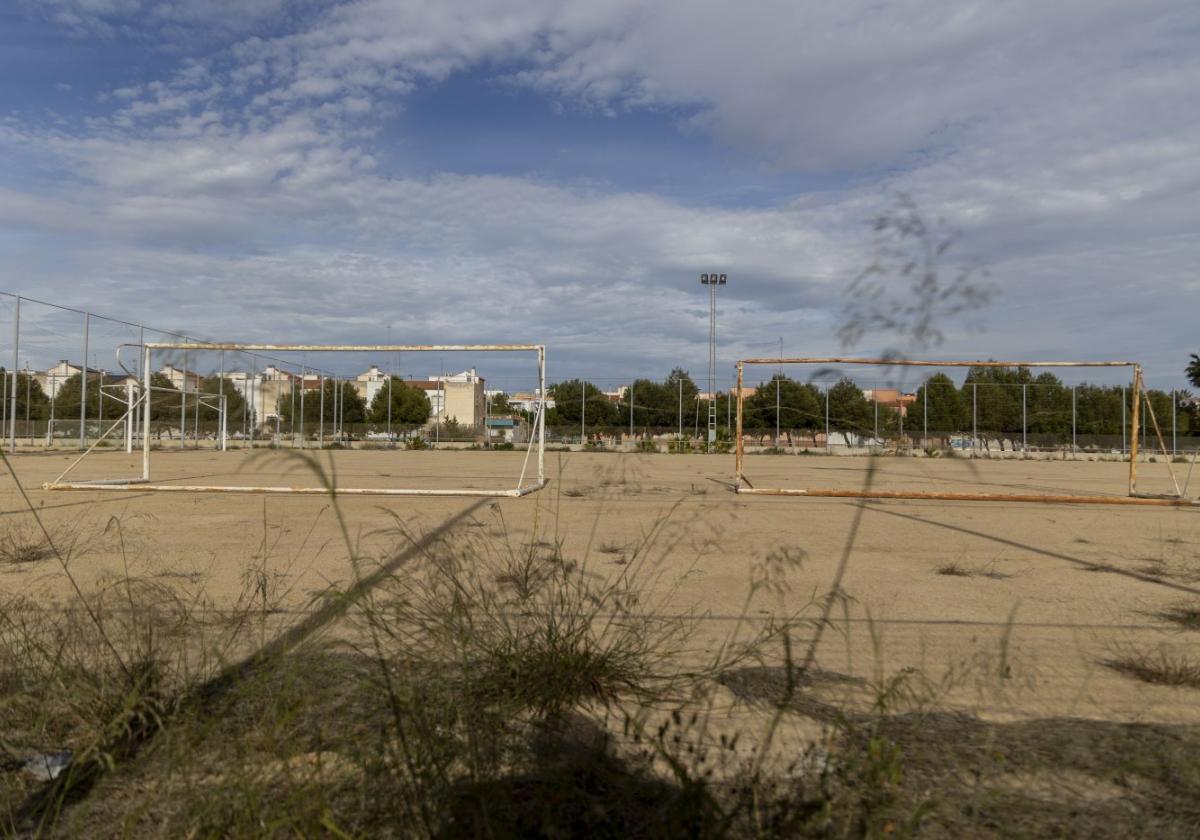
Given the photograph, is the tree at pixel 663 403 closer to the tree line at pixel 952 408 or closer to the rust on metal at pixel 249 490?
the tree line at pixel 952 408

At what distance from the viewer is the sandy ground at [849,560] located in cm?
399

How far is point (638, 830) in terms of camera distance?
2193 millimetres

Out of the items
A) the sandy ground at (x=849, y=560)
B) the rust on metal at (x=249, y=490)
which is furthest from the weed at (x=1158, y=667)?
the rust on metal at (x=249, y=490)

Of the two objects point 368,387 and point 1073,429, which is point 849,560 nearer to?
point 1073,429

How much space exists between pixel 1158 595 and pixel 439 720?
5544 millimetres

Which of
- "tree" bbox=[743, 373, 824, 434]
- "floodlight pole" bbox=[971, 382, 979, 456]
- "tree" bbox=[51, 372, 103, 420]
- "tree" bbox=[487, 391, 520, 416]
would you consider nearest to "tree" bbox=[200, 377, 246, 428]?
"tree" bbox=[51, 372, 103, 420]

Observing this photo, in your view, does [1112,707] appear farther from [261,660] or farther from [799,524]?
[799,524]

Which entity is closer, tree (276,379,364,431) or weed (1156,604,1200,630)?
weed (1156,604,1200,630)

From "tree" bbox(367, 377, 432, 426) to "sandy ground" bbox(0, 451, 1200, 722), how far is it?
34769 mm

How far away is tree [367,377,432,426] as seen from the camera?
160 ft

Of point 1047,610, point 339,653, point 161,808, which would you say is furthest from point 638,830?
point 1047,610

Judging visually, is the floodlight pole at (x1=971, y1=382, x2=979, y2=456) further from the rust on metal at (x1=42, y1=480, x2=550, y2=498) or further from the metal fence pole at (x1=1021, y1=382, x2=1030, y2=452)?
the rust on metal at (x1=42, y1=480, x2=550, y2=498)

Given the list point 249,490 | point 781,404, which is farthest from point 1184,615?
point 781,404

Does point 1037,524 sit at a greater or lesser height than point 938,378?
lesser
